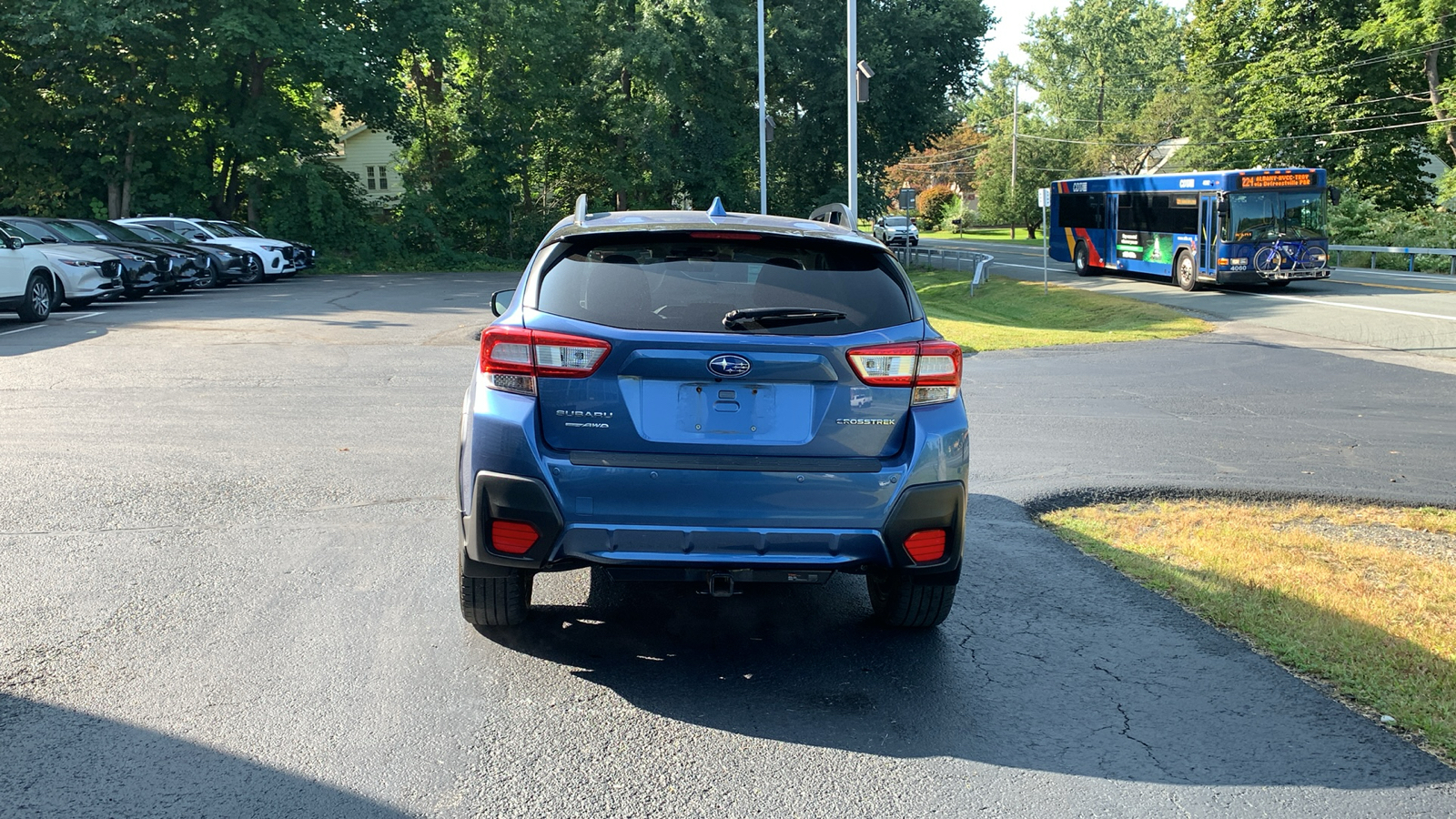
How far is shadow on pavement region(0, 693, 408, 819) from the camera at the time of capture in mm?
3480

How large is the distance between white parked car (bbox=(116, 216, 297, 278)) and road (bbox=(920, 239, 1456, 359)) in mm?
20330

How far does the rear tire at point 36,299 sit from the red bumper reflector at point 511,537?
1625 centimetres

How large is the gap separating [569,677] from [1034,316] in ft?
76.0

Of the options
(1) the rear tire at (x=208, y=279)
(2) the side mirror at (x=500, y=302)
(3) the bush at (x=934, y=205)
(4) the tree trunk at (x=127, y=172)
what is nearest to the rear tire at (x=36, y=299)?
(1) the rear tire at (x=208, y=279)

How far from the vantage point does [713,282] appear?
4602 mm

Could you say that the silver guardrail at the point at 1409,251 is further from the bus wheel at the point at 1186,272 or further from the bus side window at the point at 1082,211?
the bus wheel at the point at 1186,272

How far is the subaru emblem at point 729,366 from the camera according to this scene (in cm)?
432

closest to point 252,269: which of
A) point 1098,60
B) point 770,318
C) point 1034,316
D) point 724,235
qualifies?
point 1034,316

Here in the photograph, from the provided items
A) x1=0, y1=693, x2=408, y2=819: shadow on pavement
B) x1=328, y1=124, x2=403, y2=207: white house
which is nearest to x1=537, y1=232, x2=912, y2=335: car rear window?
x1=0, y1=693, x2=408, y2=819: shadow on pavement

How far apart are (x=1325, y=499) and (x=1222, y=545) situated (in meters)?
1.90

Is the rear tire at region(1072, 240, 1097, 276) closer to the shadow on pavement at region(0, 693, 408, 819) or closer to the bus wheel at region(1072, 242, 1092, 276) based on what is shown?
the bus wheel at region(1072, 242, 1092, 276)

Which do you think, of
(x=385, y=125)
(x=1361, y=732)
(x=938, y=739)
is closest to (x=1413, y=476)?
(x=1361, y=732)

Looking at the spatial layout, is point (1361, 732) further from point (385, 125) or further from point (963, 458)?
point (385, 125)

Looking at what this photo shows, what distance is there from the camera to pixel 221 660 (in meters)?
4.71
